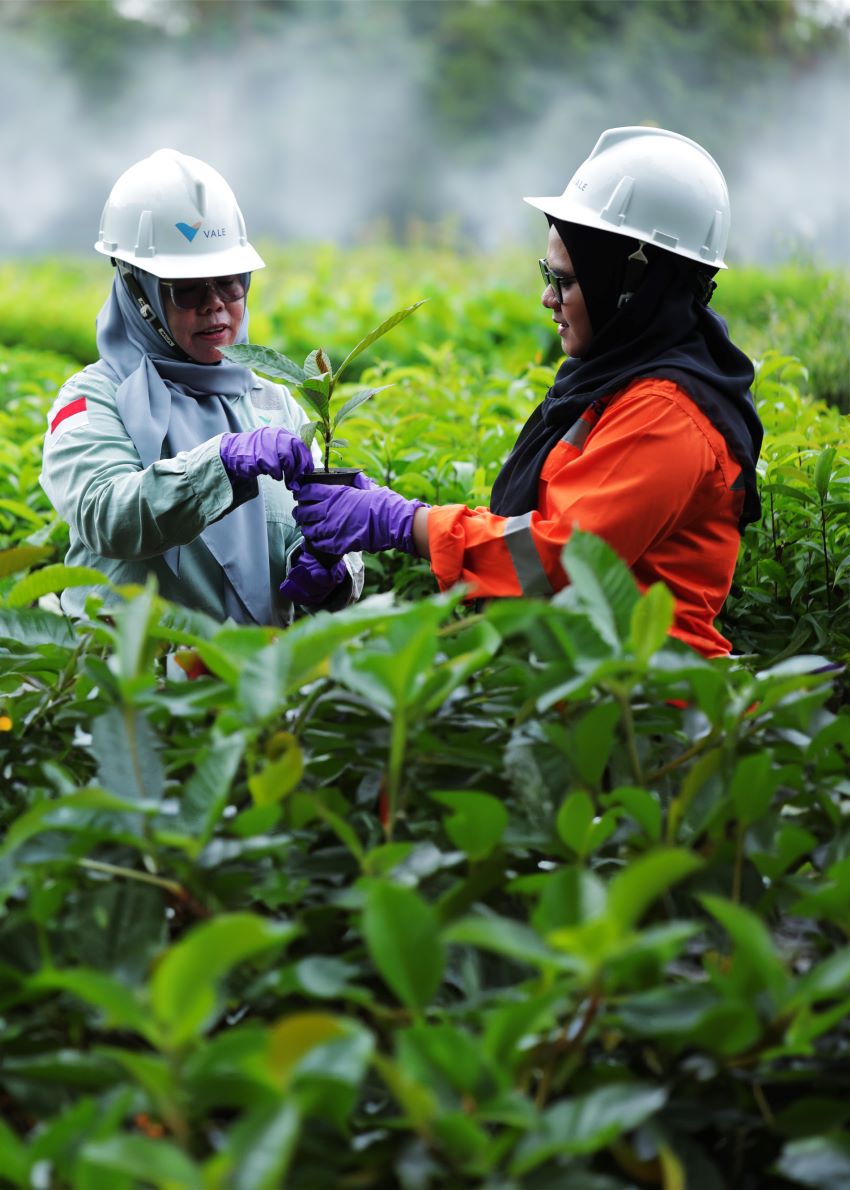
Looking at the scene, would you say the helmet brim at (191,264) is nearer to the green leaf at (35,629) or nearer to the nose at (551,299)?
the nose at (551,299)

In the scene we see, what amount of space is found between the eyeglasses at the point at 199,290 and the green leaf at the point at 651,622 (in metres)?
1.95

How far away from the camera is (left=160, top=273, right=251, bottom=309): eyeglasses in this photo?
2.96 metres

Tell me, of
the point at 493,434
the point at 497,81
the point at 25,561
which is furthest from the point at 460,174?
the point at 25,561

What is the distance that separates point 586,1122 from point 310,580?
1.96 meters

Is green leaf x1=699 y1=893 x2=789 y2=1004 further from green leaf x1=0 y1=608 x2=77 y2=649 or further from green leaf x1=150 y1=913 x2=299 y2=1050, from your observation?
green leaf x1=0 y1=608 x2=77 y2=649

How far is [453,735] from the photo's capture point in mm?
1411

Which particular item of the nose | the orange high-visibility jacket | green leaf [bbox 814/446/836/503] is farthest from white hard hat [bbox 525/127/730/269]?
green leaf [bbox 814/446/836/503]

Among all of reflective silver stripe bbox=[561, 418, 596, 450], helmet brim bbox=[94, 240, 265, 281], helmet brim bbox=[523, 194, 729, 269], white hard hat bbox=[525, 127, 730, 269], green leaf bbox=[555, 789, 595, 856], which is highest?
white hard hat bbox=[525, 127, 730, 269]

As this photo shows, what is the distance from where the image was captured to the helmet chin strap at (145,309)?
9.86 ft

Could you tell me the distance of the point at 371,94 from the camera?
27.0 m

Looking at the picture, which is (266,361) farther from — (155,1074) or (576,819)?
(155,1074)

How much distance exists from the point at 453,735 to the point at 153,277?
6.11 feet

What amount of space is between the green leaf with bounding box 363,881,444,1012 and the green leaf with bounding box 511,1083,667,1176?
13cm

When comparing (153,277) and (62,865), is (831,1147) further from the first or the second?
(153,277)
